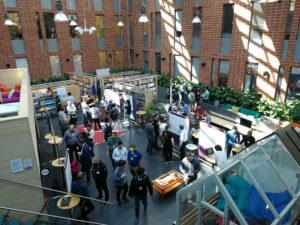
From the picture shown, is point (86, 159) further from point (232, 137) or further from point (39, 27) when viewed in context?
point (39, 27)

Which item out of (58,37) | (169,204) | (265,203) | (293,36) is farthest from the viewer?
(58,37)

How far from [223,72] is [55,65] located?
14.2m

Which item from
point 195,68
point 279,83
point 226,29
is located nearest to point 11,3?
point 195,68

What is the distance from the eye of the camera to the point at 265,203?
4.91 metres

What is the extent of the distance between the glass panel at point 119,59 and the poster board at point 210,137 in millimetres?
17404

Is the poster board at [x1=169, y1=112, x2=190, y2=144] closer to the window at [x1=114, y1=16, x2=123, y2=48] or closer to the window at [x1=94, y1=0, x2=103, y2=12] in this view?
the window at [x1=114, y1=16, x2=123, y2=48]

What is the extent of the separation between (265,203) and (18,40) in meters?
20.4

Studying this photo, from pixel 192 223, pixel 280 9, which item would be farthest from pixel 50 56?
pixel 192 223

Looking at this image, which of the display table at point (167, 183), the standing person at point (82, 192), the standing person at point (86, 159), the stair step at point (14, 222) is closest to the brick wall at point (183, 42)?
the display table at point (167, 183)

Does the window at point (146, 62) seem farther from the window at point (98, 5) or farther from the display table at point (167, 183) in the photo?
the display table at point (167, 183)

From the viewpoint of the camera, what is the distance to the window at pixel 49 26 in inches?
789

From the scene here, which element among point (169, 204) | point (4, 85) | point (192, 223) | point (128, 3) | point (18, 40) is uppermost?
point (128, 3)

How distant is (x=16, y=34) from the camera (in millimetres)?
18984

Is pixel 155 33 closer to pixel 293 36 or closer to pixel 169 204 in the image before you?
pixel 293 36
